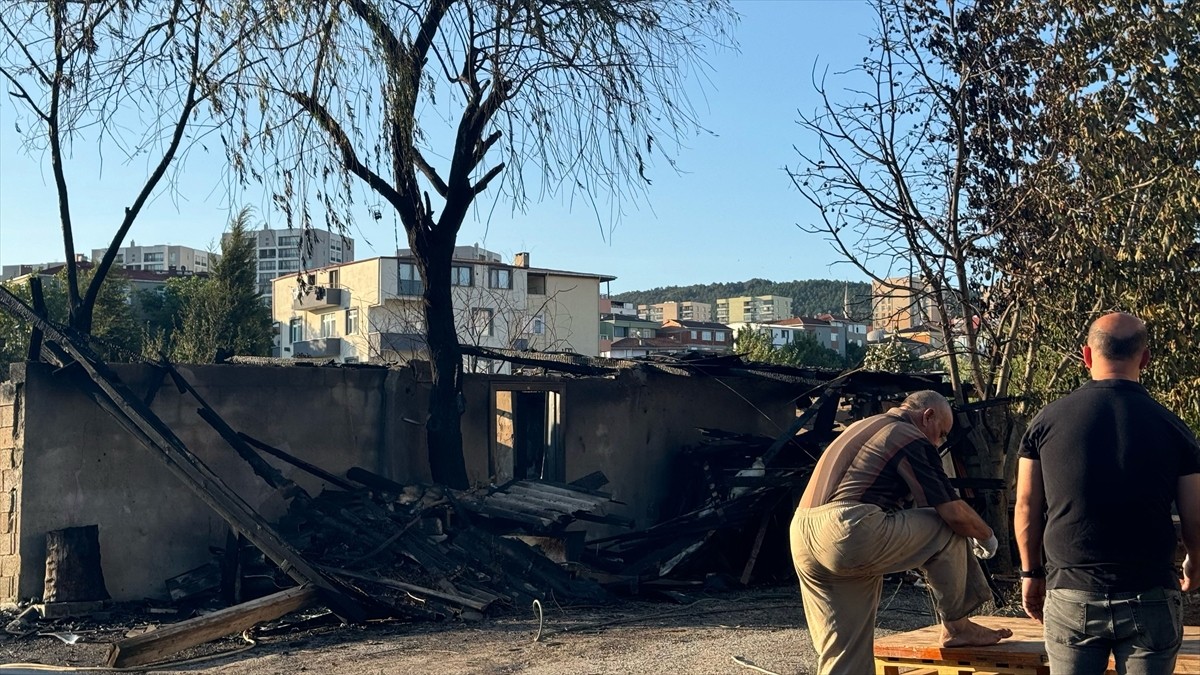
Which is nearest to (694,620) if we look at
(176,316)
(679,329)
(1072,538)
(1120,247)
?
(1120,247)

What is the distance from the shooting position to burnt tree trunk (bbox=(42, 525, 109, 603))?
11.1 m

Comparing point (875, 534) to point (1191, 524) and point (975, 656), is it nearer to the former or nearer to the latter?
point (975, 656)

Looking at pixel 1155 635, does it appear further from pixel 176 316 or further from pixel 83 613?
pixel 176 316

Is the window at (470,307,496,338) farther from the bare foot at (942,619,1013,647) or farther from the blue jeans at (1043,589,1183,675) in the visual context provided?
the blue jeans at (1043,589,1183,675)

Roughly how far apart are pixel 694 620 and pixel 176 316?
5097 cm

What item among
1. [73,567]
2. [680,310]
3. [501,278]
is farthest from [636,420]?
[680,310]

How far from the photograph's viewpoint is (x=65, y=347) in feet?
38.1

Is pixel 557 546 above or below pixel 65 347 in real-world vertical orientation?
below

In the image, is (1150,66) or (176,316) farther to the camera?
(176,316)

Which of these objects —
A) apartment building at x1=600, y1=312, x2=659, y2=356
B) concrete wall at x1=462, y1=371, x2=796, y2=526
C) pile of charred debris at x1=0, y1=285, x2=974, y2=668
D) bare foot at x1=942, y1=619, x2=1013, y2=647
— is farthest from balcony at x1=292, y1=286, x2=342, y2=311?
bare foot at x1=942, y1=619, x2=1013, y2=647

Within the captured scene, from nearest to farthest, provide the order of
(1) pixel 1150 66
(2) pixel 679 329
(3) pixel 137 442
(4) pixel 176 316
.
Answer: (1) pixel 1150 66
(3) pixel 137 442
(4) pixel 176 316
(2) pixel 679 329

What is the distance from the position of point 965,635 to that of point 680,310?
168 m

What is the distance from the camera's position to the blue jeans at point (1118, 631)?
4.27 metres

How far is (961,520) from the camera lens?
5.48 meters
